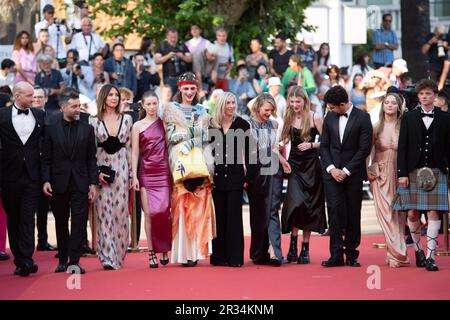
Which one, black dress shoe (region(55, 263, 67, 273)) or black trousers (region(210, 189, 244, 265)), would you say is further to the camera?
black trousers (region(210, 189, 244, 265))

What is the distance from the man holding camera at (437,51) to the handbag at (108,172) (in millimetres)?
13529

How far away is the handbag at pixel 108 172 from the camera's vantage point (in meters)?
14.9

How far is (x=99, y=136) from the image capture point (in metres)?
15.0

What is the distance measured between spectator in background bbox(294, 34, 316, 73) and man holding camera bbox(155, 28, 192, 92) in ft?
8.80

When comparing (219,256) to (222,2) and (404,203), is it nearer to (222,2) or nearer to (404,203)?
(404,203)

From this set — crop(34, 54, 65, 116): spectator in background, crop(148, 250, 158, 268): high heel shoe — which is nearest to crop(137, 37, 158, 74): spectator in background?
crop(34, 54, 65, 116): spectator in background

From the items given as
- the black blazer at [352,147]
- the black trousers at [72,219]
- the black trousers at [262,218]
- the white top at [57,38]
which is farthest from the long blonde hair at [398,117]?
the white top at [57,38]

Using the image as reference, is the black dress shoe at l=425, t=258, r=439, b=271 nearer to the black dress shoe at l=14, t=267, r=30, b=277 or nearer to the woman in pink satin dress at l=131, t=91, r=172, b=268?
the woman in pink satin dress at l=131, t=91, r=172, b=268

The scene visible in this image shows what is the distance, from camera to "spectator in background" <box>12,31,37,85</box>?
22703 millimetres

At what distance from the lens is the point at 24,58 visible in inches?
903

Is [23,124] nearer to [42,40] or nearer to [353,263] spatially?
[353,263]

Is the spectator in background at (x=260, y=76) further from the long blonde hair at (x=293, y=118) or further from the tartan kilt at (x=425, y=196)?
the tartan kilt at (x=425, y=196)

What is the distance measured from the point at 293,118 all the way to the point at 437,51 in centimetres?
1255

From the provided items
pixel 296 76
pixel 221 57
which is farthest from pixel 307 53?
pixel 221 57
